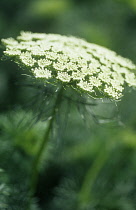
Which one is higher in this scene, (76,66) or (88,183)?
(76,66)

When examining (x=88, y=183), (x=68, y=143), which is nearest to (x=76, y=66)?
(x=88, y=183)

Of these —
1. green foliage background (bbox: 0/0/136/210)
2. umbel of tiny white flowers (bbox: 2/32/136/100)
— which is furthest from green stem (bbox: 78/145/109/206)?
umbel of tiny white flowers (bbox: 2/32/136/100)

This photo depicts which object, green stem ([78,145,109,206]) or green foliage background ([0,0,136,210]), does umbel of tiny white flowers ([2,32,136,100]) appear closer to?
green foliage background ([0,0,136,210])

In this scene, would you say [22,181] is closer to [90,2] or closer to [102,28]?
[102,28]

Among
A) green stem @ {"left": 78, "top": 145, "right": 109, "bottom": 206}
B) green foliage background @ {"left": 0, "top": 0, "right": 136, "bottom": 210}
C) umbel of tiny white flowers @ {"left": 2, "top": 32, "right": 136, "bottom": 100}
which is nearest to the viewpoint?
umbel of tiny white flowers @ {"left": 2, "top": 32, "right": 136, "bottom": 100}

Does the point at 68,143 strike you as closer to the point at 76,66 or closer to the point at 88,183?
the point at 88,183

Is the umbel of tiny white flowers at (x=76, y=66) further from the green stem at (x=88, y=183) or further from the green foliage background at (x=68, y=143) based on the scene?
the green stem at (x=88, y=183)
